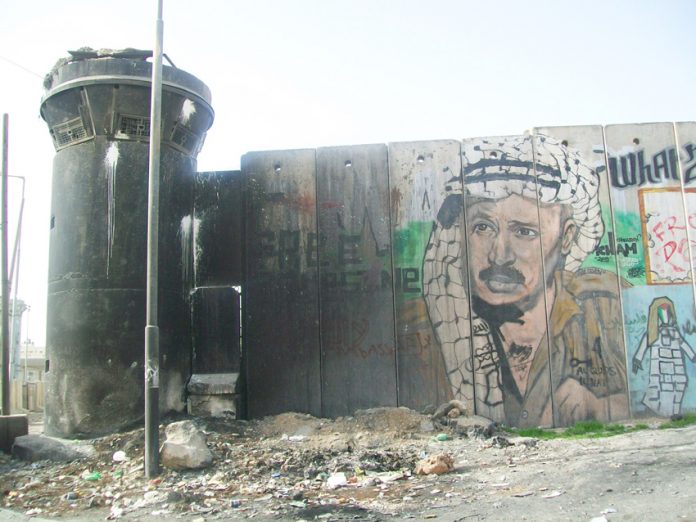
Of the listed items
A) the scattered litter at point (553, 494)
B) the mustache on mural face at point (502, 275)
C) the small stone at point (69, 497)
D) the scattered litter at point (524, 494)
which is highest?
the mustache on mural face at point (502, 275)

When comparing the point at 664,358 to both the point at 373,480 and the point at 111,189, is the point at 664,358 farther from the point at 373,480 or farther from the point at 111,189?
the point at 111,189

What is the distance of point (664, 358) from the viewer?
902 cm

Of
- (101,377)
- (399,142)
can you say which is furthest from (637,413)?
(101,377)

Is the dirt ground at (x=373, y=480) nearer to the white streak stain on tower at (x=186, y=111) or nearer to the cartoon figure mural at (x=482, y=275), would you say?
the cartoon figure mural at (x=482, y=275)

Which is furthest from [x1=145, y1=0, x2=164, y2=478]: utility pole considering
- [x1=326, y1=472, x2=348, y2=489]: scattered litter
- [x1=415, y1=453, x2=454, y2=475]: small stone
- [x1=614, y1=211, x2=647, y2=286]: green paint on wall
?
[x1=614, y1=211, x2=647, y2=286]: green paint on wall

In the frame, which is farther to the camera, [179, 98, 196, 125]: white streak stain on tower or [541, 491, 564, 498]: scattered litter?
[179, 98, 196, 125]: white streak stain on tower

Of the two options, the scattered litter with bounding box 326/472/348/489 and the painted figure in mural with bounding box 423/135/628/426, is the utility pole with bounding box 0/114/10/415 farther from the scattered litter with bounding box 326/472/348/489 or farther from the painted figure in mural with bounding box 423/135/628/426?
the painted figure in mural with bounding box 423/135/628/426

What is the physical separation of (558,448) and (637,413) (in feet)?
Answer: 7.99

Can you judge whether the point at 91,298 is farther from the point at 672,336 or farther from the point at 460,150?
the point at 672,336

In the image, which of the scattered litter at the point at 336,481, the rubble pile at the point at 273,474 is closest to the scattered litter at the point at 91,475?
the rubble pile at the point at 273,474

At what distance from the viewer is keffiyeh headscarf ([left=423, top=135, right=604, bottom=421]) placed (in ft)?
29.4

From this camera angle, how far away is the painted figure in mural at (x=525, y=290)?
891 cm

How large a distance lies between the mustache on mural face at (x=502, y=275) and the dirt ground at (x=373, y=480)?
7.36ft

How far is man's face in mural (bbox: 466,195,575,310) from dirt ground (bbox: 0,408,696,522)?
215cm
